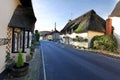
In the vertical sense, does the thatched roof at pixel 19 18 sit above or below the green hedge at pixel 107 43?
above

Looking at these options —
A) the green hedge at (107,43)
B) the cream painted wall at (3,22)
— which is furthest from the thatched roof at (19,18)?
the green hedge at (107,43)

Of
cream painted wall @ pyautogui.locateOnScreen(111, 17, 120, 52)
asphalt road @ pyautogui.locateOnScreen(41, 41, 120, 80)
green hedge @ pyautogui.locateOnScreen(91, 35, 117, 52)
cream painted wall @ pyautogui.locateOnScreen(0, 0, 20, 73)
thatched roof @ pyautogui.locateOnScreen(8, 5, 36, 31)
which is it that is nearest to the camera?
cream painted wall @ pyautogui.locateOnScreen(0, 0, 20, 73)

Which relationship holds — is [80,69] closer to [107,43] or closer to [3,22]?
[3,22]

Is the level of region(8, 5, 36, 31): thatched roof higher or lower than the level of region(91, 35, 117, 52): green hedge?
higher

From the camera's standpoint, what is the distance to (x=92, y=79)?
356 inches

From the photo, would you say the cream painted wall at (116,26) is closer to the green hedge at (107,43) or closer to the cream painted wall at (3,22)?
the green hedge at (107,43)

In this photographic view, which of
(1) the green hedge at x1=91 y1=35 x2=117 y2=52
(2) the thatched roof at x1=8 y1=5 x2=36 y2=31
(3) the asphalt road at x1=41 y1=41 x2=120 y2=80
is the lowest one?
(3) the asphalt road at x1=41 y1=41 x2=120 y2=80

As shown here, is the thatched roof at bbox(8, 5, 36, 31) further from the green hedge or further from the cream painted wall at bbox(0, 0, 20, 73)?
the green hedge

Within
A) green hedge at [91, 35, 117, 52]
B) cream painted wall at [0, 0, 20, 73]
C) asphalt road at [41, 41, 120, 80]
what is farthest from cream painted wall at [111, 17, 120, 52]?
cream painted wall at [0, 0, 20, 73]

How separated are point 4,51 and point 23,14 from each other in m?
3.79

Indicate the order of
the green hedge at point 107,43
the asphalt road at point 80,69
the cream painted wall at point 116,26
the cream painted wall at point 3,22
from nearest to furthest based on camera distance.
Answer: the cream painted wall at point 3,22
the asphalt road at point 80,69
the green hedge at point 107,43
the cream painted wall at point 116,26

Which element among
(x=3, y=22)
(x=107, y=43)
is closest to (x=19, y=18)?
(x=3, y=22)

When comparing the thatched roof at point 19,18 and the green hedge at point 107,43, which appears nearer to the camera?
the thatched roof at point 19,18

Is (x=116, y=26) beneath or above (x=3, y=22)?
above
